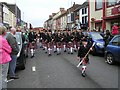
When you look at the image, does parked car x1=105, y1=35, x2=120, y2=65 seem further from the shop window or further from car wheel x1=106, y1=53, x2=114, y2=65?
the shop window

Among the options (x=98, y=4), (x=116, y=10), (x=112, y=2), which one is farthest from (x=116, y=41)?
(x=98, y=4)

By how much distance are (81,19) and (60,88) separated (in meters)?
45.5

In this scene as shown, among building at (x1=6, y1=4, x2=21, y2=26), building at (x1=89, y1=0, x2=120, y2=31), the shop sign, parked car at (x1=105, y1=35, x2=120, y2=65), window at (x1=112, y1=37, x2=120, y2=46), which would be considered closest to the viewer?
parked car at (x1=105, y1=35, x2=120, y2=65)

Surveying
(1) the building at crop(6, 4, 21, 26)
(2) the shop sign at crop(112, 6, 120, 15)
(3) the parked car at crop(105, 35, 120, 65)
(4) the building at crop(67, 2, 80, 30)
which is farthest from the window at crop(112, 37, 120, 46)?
(4) the building at crop(67, 2, 80, 30)

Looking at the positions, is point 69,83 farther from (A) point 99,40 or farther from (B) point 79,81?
(A) point 99,40

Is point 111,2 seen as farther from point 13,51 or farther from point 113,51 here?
point 13,51

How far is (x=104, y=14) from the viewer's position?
2909 centimetres

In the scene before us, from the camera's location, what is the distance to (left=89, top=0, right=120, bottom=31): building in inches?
1032

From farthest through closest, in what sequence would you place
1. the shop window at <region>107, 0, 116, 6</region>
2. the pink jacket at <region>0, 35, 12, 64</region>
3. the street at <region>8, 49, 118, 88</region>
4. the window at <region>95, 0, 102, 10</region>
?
the window at <region>95, 0, 102, 10</region> → the shop window at <region>107, 0, 116, 6</region> → the street at <region>8, 49, 118, 88</region> → the pink jacket at <region>0, 35, 12, 64</region>

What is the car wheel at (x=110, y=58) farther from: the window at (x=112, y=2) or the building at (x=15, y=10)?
the building at (x=15, y=10)

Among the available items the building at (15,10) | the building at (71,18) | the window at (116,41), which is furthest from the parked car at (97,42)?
the building at (71,18)

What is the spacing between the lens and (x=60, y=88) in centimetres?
691

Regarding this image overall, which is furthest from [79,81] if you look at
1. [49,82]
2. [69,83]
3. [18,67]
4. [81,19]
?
[81,19]

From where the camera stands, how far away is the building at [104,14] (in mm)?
26209
